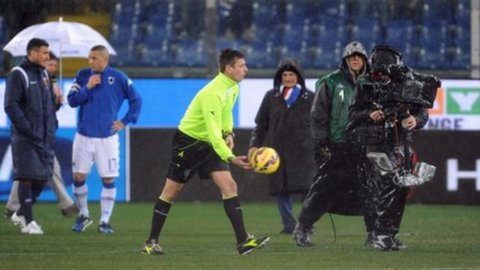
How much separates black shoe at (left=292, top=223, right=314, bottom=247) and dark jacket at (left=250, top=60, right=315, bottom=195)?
7.32 feet

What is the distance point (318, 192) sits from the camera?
50.4 ft

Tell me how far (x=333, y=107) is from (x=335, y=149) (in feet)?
1.38

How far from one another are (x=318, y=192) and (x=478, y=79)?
364 inches

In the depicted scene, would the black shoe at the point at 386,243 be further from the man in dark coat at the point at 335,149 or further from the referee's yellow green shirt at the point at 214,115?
the referee's yellow green shirt at the point at 214,115

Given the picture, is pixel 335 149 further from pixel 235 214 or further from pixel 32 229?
pixel 32 229

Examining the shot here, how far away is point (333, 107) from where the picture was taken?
49.8 ft

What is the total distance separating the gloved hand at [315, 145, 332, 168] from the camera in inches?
595

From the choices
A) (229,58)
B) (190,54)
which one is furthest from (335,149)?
(190,54)

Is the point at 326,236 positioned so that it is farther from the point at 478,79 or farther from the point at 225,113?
the point at 478,79

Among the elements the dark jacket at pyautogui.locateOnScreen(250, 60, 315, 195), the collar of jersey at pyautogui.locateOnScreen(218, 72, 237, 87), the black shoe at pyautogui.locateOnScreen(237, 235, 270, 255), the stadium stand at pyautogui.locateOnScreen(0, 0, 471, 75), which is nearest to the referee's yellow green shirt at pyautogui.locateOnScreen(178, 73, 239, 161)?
the collar of jersey at pyautogui.locateOnScreen(218, 72, 237, 87)

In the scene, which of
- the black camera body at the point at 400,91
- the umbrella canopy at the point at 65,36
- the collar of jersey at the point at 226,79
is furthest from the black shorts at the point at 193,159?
the umbrella canopy at the point at 65,36

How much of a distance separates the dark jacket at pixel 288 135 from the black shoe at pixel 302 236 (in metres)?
2.23

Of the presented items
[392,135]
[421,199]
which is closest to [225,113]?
[392,135]

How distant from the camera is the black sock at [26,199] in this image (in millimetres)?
17188
